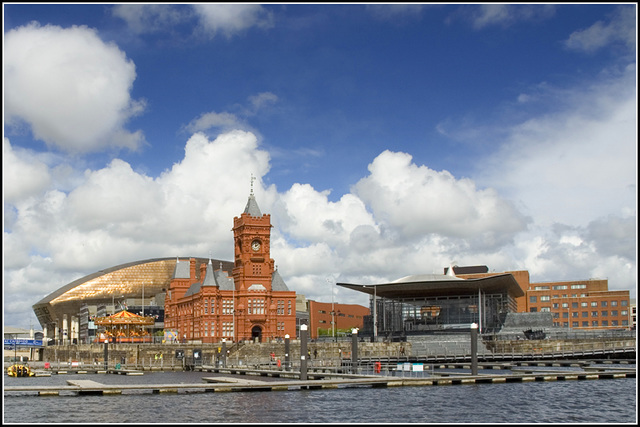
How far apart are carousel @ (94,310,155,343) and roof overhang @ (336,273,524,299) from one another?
123 feet

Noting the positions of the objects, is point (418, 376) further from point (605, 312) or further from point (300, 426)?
point (605, 312)

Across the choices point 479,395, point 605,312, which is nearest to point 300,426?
point 479,395

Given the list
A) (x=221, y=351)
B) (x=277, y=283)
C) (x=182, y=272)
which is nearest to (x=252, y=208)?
(x=277, y=283)

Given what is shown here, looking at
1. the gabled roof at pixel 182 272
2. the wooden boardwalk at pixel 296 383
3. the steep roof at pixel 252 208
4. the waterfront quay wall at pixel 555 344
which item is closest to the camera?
the wooden boardwalk at pixel 296 383

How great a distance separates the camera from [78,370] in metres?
99.8

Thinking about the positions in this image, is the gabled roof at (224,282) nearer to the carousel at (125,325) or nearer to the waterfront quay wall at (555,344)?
the carousel at (125,325)

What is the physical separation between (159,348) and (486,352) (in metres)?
53.2

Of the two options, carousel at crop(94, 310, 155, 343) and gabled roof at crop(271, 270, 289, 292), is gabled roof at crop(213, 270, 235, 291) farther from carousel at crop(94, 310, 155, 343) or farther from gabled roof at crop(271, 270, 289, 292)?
carousel at crop(94, 310, 155, 343)

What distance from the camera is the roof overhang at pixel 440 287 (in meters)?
131

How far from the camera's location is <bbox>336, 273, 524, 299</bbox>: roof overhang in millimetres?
130875

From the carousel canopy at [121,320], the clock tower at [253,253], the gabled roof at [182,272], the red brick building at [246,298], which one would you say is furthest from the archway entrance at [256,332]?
the gabled roof at [182,272]

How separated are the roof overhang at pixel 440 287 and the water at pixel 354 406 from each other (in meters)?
68.8

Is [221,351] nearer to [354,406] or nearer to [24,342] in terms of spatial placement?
[354,406]

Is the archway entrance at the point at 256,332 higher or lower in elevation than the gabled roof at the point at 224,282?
lower
